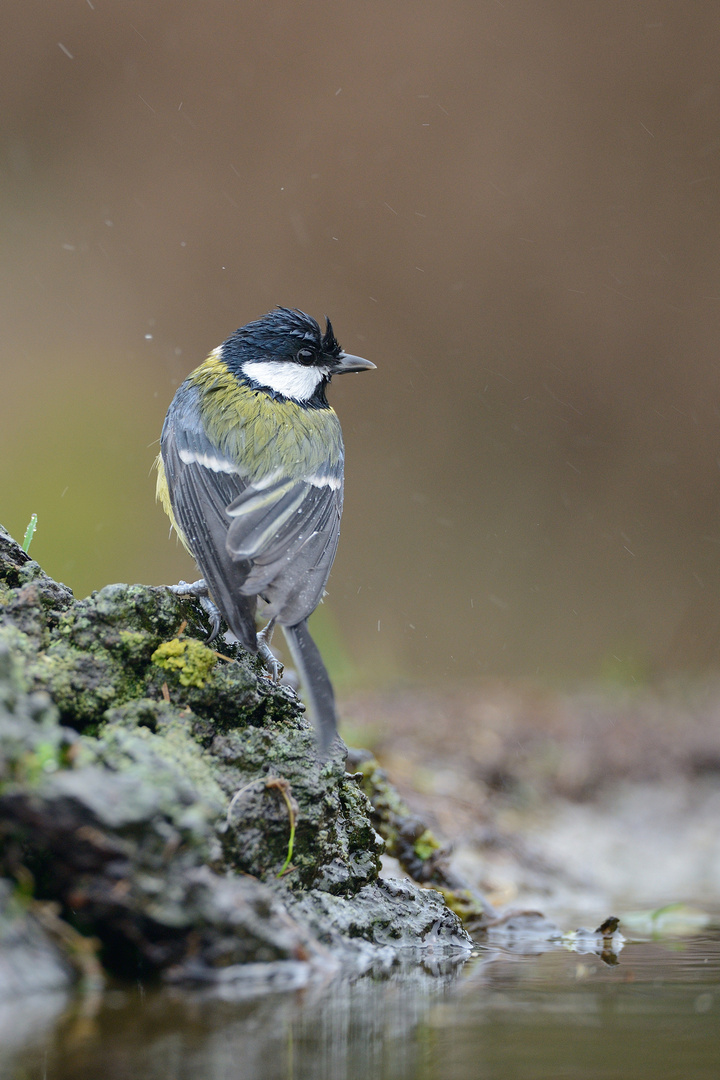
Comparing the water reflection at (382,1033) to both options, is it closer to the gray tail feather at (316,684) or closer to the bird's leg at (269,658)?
the gray tail feather at (316,684)

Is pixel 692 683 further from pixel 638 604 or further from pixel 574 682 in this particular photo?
pixel 638 604

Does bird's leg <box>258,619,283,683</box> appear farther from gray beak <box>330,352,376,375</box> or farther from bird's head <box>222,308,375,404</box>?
gray beak <box>330,352,376,375</box>

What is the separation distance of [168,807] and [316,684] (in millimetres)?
472

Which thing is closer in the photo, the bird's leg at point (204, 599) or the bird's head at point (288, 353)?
the bird's leg at point (204, 599)

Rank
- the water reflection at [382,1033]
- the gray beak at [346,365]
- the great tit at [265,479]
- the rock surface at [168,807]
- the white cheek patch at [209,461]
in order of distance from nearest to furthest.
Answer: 1. the water reflection at [382,1033]
2. the rock surface at [168,807]
3. the great tit at [265,479]
4. the white cheek patch at [209,461]
5. the gray beak at [346,365]

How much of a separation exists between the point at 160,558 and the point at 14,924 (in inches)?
233

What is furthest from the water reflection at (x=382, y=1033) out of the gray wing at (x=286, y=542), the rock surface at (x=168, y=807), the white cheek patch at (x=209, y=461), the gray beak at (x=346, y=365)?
the gray beak at (x=346, y=365)

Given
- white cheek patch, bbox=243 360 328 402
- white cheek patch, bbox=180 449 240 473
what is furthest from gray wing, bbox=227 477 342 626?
white cheek patch, bbox=243 360 328 402

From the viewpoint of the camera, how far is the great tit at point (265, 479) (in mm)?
2043

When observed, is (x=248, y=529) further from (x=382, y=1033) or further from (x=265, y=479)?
(x=382, y=1033)

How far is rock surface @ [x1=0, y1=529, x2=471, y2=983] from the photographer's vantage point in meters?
1.38

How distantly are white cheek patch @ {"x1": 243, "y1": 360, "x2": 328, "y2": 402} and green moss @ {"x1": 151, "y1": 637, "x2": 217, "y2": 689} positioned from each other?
118cm

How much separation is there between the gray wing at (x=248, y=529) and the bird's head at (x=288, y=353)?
37cm

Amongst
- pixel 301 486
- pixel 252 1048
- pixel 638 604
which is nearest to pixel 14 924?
pixel 252 1048
